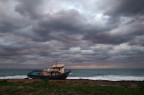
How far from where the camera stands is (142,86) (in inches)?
833

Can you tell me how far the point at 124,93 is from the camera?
21859 millimetres

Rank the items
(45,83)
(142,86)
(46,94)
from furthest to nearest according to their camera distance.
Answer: (45,83) < (142,86) < (46,94)

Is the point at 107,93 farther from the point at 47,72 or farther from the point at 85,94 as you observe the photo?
the point at 47,72

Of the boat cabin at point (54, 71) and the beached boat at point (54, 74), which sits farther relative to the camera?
the boat cabin at point (54, 71)

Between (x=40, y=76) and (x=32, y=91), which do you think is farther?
(x=40, y=76)

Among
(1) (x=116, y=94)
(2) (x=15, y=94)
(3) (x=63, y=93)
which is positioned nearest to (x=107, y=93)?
(1) (x=116, y=94)

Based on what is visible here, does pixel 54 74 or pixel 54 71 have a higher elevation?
pixel 54 71

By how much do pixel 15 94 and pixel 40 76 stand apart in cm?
3836

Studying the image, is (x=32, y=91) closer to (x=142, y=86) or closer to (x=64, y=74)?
(x=142, y=86)

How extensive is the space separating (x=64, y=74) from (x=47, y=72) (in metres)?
4.86

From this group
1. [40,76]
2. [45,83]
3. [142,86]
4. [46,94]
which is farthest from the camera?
[40,76]

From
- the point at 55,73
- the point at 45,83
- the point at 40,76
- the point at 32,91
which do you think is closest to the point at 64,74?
the point at 55,73

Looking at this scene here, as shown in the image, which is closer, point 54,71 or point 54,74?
point 54,74

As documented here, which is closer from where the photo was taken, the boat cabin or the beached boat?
the beached boat
